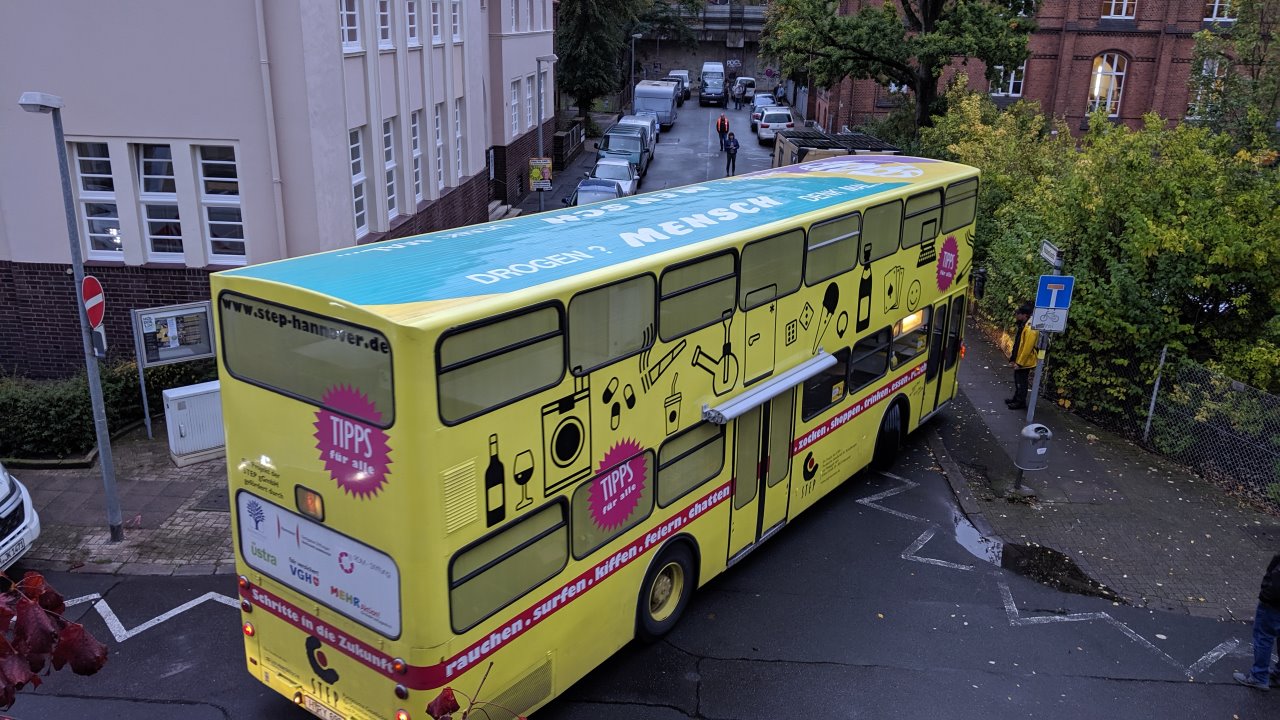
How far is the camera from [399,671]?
620 centimetres

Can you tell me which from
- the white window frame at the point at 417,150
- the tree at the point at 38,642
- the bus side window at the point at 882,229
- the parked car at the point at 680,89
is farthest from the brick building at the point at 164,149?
the parked car at the point at 680,89

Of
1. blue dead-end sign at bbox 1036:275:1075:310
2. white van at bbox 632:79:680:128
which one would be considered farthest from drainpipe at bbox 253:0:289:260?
white van at bbox 632:79:680:128

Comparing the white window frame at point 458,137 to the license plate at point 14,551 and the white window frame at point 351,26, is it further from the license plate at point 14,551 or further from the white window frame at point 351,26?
the license plate at point 14,551

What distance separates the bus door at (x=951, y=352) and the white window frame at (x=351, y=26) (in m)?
10.8

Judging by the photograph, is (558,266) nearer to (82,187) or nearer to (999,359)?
(82,187)

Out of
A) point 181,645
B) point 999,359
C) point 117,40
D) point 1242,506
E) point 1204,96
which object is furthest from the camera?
point 1204,96

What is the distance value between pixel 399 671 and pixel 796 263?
5345mm

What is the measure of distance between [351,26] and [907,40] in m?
17.9

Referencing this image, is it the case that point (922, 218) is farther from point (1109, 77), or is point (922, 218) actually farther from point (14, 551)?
point (1109, 77)

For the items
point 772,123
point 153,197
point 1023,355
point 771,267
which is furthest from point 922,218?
point 772,123

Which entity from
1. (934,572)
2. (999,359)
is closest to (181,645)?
(934,572)

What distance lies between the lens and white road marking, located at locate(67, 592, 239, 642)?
8800 mm

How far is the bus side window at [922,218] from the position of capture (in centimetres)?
1160

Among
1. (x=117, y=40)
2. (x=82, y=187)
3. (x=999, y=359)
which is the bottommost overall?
(x=999, y=359)
